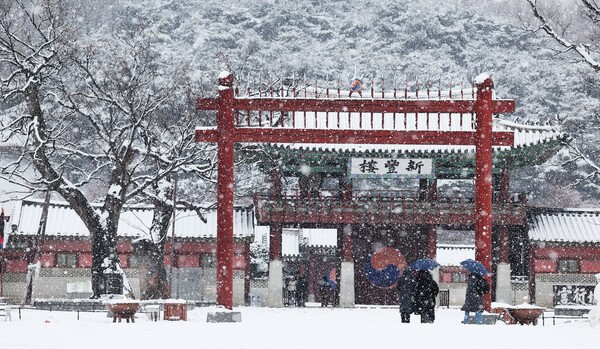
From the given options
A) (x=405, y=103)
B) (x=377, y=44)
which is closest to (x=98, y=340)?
(x=405, y=103)

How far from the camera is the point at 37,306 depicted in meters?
25.8

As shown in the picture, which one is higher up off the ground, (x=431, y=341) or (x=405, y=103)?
(x=405, y=103)

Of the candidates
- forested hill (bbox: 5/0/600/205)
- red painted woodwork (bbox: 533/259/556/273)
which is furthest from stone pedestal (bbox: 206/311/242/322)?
forested hill (bbox: 5/0/600/205)

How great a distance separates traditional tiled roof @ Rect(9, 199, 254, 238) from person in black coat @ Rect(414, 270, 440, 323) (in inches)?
658

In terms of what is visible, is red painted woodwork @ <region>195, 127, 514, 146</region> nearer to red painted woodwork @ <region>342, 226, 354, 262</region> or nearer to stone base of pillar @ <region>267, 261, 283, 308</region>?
red painted woodwork @ <region>342, 226, 354, 262</region>

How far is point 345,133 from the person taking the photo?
18.5m

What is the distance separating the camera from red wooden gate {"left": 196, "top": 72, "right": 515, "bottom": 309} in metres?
17.8

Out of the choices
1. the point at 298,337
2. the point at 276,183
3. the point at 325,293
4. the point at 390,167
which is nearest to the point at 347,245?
the point at 325,293

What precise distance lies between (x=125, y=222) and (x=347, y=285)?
371 inches

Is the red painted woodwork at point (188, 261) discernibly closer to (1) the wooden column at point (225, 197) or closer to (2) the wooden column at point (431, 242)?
(2) the wooden column at point (431, 242)

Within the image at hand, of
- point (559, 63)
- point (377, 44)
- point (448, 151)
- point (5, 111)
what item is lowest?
point (448, 151)

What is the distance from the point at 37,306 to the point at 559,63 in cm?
6478

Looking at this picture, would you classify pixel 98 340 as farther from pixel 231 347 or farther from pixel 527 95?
pixel 527 95

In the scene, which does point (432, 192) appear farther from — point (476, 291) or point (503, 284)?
point (476, 291)
